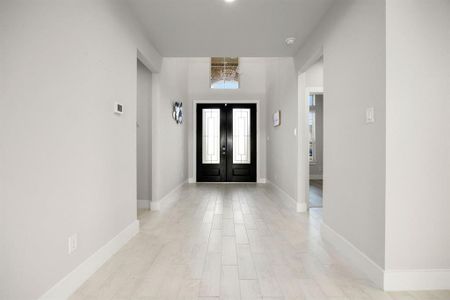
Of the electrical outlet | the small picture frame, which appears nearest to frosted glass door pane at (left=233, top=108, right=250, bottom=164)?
the small picture frame

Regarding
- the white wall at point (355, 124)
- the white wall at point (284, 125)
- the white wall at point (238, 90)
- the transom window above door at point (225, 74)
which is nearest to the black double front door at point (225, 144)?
the white wall at point (238, 90)

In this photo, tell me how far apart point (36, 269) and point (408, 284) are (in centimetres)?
234

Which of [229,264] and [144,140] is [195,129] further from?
[229,264]

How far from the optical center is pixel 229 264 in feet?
7.57

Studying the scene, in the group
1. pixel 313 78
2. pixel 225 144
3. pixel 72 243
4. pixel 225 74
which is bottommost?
pixel 72 243

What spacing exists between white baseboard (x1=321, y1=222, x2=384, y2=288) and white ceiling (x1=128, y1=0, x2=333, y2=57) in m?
2.31

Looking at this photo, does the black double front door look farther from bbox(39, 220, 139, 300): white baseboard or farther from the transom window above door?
bbox(39, 220, 139, 300): white baseboard

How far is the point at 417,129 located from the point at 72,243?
2.47m

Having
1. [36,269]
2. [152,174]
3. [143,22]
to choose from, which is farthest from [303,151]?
[36,269]

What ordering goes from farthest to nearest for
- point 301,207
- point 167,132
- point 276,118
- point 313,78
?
point 276,118 < point 167,132 < point 313,78 < point 301,207

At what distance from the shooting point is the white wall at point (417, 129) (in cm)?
188

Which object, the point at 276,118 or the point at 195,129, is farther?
the point at 195,129

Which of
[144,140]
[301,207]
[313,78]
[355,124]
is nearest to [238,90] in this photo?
[313,78]

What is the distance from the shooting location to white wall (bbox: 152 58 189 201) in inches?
173
